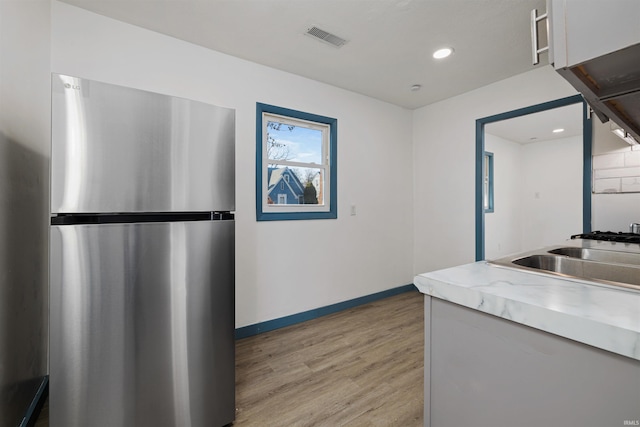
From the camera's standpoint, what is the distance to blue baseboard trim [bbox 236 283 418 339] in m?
2.64

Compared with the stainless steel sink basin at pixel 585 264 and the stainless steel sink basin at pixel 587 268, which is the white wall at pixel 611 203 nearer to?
the stainless steel sink basin at pixel 585 264

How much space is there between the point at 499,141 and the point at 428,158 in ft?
10.4

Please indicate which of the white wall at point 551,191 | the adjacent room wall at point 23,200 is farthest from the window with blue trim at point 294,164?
the white wall at point 551,191

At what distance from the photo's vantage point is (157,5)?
1.92 meters

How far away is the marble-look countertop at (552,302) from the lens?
572 mm

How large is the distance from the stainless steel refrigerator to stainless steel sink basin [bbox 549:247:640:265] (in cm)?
186

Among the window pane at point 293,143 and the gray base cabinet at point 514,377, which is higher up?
the window pane at point 293,143


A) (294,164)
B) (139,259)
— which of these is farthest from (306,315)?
(139,259)

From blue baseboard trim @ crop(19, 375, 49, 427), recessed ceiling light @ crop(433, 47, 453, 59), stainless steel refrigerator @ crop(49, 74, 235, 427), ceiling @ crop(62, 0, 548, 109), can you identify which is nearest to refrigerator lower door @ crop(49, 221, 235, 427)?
stainless steel refrigerator @ crop(49, 74, 235, 427)

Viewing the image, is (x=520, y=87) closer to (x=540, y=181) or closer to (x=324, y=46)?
(x=324, y=46)

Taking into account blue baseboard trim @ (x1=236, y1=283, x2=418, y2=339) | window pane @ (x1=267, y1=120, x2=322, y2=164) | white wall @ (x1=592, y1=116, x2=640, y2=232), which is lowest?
blue baseboard trim @ (x1=236, y1=283, x2=418, y2=339)

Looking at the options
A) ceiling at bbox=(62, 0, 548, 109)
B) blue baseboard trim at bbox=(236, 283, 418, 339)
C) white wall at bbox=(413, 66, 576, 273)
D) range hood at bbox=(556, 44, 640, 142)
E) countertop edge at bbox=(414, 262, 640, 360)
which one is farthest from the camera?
white wall at bbox=(413, 66, 576, 273)

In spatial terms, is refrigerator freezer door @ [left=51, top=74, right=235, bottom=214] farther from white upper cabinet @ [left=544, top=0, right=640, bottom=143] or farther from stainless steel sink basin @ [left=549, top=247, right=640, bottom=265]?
stainless steel sink basin @ [left=549, top=247, right=640, bottom=265]

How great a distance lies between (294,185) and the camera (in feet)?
10.1
